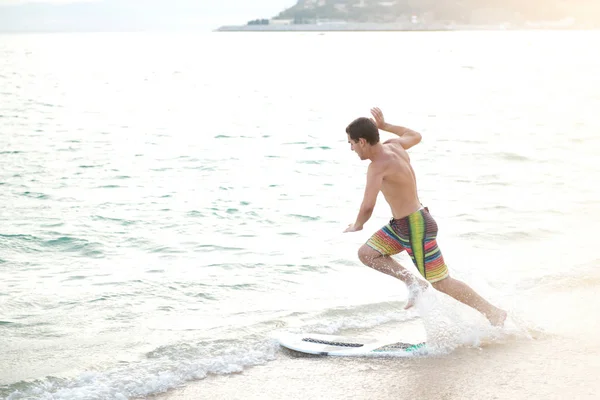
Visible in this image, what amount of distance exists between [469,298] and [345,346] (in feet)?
3.53

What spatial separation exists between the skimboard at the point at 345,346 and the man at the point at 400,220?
15.7 inches

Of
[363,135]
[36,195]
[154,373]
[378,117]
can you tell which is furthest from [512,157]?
[154,373]

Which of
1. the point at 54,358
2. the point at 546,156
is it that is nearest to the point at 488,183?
the point at 546,156

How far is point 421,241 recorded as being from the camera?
243 inches

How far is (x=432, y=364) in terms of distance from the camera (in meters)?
6.04

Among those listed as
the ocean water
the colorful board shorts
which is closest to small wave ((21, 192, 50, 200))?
the ocean water

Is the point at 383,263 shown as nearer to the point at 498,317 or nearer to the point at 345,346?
the point at 345,346

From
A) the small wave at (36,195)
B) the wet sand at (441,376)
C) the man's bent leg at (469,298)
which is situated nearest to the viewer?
the wet sand at (441,376)

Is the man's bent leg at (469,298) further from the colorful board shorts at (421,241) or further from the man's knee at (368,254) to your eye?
the man's knee at (368,254)

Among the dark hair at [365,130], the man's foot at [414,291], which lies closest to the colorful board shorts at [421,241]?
the man's foot at [414,291]

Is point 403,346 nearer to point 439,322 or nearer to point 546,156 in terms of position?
point 439,322

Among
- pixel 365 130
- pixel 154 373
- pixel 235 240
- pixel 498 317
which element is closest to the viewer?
pixel 365 130

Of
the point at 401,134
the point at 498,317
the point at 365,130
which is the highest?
the point at 365,130

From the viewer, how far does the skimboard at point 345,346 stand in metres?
6.24
